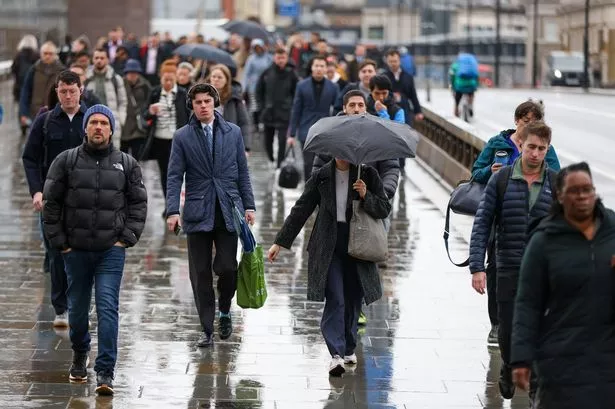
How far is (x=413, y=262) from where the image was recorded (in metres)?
15.5

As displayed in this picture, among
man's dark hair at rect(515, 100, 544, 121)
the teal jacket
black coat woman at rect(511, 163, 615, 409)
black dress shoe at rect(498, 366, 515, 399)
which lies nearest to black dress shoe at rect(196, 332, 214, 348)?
the teal jacket

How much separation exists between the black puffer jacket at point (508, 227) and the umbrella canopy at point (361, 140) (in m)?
1.24

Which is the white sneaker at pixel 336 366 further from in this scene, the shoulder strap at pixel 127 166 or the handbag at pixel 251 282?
the shoulder strap at pixel 127 166

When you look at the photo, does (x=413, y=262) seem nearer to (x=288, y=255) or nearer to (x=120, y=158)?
(x=288, y=255)

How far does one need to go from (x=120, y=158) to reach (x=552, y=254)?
3733 mm

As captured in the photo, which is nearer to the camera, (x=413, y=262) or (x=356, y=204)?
(x=356, y=204)

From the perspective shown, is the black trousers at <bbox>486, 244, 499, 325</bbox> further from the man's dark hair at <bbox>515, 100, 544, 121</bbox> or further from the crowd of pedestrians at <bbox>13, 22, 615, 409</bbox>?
the man's dark hair at <bbox>515, 100, 544, 121</bbox>

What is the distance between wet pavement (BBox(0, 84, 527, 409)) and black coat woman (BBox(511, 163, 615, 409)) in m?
2.69

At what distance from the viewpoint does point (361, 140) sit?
10.3 meters

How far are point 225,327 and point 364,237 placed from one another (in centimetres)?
159

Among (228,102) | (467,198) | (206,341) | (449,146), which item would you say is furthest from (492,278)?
(449,146)

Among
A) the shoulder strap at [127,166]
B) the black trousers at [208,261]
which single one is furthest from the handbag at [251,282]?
the shoulder strap at [127,166]

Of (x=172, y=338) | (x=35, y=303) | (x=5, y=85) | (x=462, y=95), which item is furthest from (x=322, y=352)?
(x=5, y=85)

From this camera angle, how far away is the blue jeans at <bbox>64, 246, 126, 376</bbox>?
9734mm
